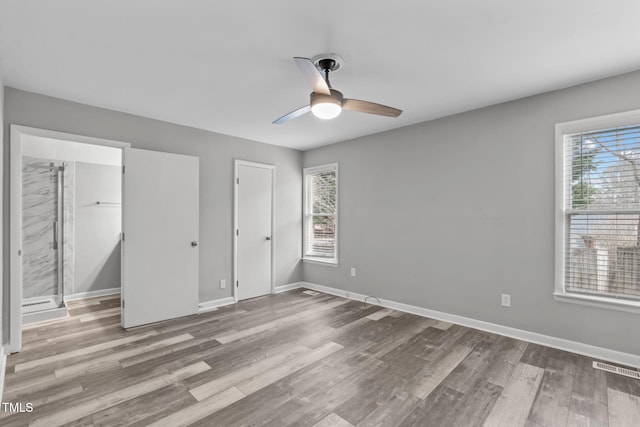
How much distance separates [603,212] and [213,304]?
14.6 ft

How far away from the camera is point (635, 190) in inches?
102

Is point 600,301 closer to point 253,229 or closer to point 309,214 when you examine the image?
point 309,214

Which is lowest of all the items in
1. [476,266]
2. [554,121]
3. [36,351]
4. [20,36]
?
[36,351]

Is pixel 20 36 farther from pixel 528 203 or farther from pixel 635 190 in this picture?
pixel 635 190

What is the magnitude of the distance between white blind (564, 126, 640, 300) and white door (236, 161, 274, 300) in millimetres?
3785

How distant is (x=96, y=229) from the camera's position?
4953 millimetres

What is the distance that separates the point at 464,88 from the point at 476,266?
1.90 m

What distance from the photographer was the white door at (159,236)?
347cm

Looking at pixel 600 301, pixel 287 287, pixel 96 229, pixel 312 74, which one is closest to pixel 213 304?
pixel 287 287

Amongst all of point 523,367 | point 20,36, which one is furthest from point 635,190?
point 20,36

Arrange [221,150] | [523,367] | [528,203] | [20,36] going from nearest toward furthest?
1. [20,36]
2. [523,367]
3. [528,203]
4. [221,150]

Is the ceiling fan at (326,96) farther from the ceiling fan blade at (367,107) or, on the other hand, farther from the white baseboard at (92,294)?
the white baseboard at (92,294)

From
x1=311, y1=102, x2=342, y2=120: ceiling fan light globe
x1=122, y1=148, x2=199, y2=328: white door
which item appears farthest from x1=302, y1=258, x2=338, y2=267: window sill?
x1=311, y1=102, x2=342, y2=120: ceiling fan light globe

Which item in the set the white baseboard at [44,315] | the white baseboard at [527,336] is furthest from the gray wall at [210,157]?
the white baseboard at [527,336]
